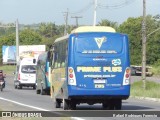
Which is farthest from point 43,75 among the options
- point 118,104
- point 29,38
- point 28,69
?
point 29,38

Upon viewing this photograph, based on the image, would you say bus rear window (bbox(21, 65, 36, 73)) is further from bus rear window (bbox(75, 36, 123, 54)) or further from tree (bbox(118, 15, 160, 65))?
tree (bbox(118, 15, 160, 65))

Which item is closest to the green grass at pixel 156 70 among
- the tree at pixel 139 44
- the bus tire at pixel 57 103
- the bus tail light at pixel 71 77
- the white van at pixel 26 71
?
the tree at pixel 139 44

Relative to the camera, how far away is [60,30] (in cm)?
16275

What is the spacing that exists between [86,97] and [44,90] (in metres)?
18.7

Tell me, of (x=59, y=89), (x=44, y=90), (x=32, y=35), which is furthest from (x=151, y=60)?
(x=59, y=89)

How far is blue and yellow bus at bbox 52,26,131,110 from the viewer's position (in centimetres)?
2177

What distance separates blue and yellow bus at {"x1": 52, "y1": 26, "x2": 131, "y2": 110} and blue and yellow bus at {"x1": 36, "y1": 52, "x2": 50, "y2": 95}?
1664 cm

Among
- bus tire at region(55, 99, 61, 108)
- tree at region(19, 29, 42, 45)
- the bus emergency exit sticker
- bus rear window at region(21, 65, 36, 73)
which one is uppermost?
tree at region(19, 29, 42, 45)

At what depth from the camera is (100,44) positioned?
22000mm

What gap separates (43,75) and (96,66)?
741 inches

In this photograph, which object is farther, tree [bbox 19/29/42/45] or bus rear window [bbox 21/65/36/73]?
tree [bbox 19/29/42/45]

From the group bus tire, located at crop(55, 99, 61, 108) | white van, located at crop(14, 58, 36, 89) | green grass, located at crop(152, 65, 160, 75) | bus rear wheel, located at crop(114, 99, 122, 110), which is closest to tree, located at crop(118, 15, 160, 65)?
green grass, located at crop(152, 65, 160, 75)

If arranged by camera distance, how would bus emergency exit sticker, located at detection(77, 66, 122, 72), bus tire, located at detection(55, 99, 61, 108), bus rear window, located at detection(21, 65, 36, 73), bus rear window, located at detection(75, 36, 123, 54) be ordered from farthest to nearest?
bus rear window, located at detection(21, 65, 36, 73), bus tire, located at detection(55, 99, 61, 108), bus rear window, located at detection(75, 36, 123, 54), bus emergency exit sticker, located at detection(77, 66, 122, 72)

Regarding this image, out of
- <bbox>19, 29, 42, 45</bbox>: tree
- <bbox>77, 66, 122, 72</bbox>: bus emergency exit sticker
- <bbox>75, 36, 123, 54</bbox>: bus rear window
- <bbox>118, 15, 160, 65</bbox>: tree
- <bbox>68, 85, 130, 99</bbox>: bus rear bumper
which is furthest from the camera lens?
<bbox>19, 29, 42, 45</bbox>: tree
